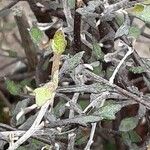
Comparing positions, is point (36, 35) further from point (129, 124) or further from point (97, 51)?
point (129, 124)

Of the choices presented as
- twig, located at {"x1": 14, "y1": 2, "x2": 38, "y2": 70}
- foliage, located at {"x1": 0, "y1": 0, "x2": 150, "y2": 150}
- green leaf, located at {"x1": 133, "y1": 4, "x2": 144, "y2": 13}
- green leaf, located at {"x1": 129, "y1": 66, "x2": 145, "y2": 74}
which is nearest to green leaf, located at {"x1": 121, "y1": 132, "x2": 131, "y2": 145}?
foliage, located at {"x1": 0, "y1": 0, "x2": 150, "y2": 150}

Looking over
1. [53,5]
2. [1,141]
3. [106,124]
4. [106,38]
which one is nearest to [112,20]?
[106,38]

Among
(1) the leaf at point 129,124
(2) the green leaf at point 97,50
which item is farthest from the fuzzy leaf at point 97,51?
(1) the leaf at point 129,124

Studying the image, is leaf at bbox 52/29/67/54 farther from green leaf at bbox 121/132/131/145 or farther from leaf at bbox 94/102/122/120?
green leaf at bbox 121/132/131/145

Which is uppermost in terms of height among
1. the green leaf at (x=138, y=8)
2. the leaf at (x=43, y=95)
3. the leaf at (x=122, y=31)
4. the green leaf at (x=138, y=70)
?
the green leaf at (x=138, y=8)

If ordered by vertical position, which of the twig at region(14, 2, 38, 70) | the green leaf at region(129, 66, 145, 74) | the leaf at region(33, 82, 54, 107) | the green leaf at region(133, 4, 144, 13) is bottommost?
the twig at region(14, 2, 38, 70)

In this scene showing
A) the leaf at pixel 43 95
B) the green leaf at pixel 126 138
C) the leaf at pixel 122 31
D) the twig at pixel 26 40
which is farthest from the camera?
the twig at pixel 26 40

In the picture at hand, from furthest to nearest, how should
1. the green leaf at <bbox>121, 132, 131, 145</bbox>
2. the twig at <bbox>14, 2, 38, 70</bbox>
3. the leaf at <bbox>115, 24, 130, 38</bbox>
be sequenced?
the twig at <bbox>14, 2, 38, 70</bbox>
the green leaf at <bbox>121, 132, 131, 145</bbox>
the leaf at <bbox>115, 24, 130, 38</bbox>

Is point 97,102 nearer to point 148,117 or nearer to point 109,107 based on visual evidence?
point 109,107

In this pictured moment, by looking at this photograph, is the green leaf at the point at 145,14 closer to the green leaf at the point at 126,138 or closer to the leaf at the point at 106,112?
the leaf at the point at 106,112

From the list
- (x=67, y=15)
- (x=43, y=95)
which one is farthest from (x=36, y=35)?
(x=43, y=95)

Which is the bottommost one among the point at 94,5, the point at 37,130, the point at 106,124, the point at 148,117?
the point at 106,124
